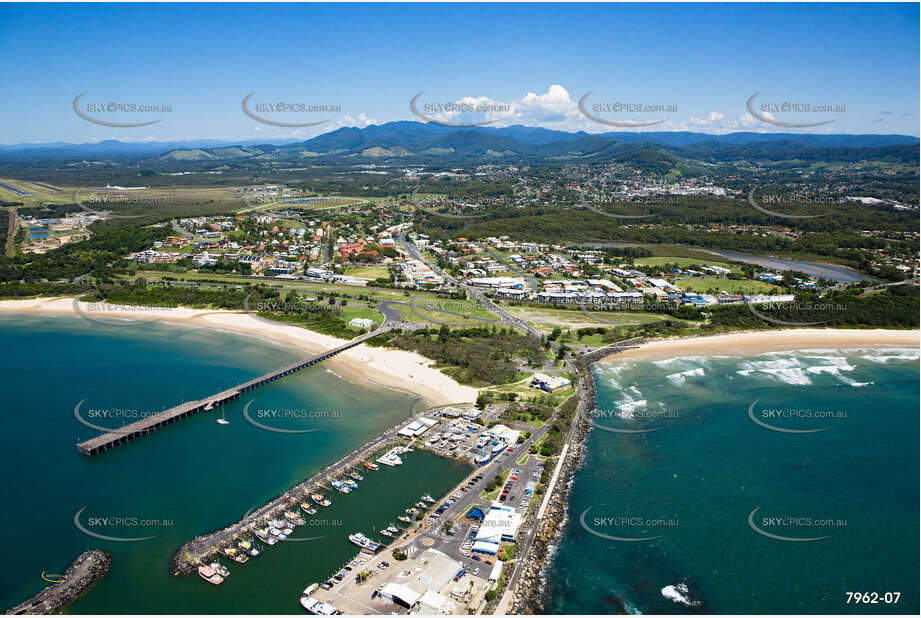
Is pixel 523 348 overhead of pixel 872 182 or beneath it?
beneath

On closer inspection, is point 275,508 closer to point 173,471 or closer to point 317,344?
point 173,471

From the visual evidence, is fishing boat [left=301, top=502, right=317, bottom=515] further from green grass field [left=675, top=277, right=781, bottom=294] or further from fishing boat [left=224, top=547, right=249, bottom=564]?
green grass field [left=675, top=277, right=781, bottom=294]

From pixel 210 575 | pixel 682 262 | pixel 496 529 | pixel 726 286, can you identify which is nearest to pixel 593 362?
pixel 496 529

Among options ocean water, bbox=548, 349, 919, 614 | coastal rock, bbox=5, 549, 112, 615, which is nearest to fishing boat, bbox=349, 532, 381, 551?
ocean water, bbox=548, 349, 919, 614

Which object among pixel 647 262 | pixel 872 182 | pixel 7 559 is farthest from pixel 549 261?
pixel 872 182

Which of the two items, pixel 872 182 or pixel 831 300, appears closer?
pixel 831 300

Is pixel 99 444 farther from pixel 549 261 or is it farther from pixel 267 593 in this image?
pixel 549 261
